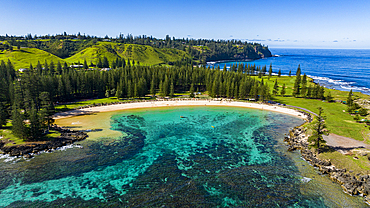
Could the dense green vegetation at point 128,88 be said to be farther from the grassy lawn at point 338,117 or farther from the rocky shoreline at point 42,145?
the rocky shoreline at point 42,145

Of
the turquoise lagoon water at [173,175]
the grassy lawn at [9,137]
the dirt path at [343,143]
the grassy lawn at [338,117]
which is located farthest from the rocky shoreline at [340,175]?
the grassy lawn at [9,137]

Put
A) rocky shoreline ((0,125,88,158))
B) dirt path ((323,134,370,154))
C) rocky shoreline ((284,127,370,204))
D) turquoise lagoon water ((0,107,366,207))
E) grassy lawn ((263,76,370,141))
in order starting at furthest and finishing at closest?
grassy lawn ((263,76,370,141)) → dirt path ((323,134,370,154)) → rocky shoreline ((0,125,88,158)) → rocky shoreline ((284,127,370,204)) → turquoise lagoon water ((0,107,366,207))

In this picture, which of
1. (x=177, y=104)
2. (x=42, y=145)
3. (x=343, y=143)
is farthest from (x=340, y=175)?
(x=177, y=104)

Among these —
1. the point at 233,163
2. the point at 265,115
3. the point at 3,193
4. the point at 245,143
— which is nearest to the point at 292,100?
the point at 265,115

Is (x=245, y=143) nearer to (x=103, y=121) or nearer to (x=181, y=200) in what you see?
(x=181, y=200)

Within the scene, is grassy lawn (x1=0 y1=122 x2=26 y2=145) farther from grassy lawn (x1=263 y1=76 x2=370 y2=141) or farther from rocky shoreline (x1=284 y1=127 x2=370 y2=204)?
grassy lawn (x1=263 y1=76 x2=370 y2=141)

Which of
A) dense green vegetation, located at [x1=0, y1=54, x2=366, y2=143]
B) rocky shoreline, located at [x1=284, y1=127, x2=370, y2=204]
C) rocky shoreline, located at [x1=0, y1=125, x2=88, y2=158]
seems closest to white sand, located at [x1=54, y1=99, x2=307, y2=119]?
dense green vegetation, located at [x1=0, y1=54, x2=366, y2=143]
